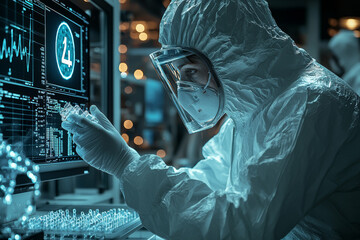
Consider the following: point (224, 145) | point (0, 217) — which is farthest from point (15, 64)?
point (224, 145)

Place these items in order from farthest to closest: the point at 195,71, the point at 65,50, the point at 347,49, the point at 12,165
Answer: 1. the point at 347,49
2. the point at 195,71
3. the point at 65,50
4. the point at 12,165

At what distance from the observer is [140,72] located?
165 inches

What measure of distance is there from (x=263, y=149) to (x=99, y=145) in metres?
0.47

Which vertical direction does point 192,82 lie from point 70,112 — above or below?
above

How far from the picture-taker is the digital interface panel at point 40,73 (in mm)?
905

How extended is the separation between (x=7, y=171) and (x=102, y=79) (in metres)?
0.98

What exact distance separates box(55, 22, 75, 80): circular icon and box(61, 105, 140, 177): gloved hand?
0.21 meters

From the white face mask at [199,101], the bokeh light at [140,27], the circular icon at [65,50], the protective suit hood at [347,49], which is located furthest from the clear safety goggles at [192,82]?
the protective suit hood at [347,49]

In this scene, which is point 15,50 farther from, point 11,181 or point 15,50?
point 11,181

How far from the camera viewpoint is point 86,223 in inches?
36.9

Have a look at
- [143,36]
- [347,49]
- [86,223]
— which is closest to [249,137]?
[86,223]

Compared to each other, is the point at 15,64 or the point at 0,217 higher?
the point at 15,64

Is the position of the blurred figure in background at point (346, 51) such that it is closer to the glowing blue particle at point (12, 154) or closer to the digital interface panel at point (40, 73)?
the digital interface panel at point (40, 73)

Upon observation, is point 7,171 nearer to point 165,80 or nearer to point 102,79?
point 165,80
